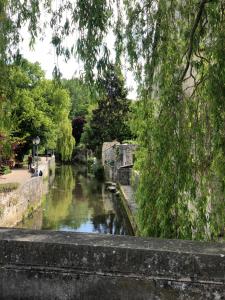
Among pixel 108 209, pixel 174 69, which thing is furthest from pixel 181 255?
pixel 108 209

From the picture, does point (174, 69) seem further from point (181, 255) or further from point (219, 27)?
point (181, 255)

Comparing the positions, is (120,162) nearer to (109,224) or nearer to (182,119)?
(109,224)

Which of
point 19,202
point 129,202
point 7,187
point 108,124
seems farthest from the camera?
point 108,124

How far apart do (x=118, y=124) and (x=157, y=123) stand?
127 ft

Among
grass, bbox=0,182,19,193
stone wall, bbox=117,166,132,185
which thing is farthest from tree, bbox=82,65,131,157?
grass, bbox=0,182,19,193

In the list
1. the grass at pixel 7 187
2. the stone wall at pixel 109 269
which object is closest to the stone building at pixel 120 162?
the grass at pixel 7 187

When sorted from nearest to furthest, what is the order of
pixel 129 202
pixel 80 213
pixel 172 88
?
pixel 172 88 → pixel 129 202 → pixel 80 213

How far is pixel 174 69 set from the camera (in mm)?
5422

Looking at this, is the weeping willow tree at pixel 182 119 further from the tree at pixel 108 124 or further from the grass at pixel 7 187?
the tree at pixel 108 124

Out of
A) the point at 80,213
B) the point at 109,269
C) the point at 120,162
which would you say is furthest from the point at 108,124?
the point at 109,269

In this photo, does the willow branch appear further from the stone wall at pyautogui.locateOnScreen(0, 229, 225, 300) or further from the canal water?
the canal water

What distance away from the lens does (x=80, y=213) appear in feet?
73.0

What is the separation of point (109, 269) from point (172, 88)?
2.63 m

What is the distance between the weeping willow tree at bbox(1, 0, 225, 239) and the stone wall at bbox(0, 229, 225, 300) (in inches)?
75.2
